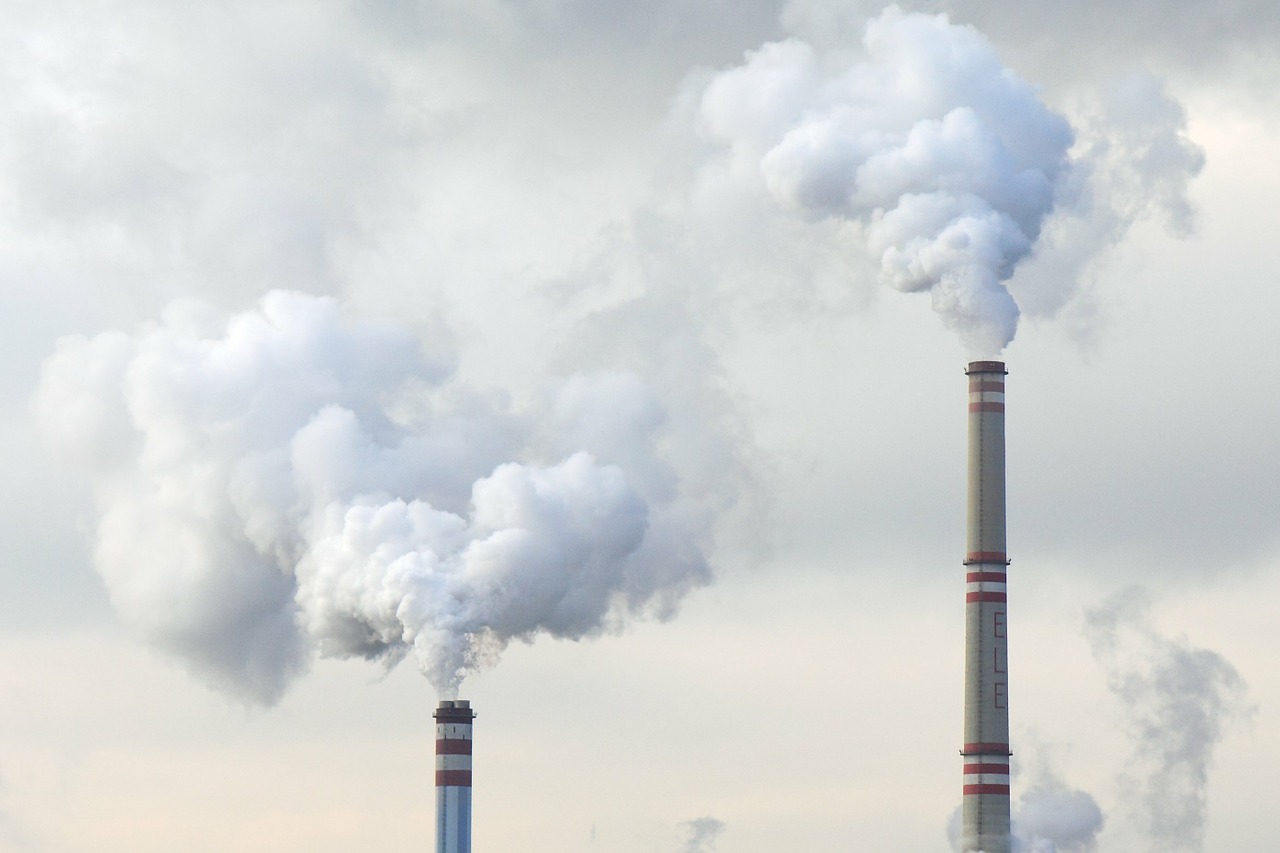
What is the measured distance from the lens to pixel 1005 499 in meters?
109

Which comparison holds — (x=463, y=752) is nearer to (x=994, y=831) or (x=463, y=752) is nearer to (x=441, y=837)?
(x=441, y=837)

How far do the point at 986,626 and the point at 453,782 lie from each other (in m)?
17.5

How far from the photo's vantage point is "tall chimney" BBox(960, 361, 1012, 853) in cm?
10862

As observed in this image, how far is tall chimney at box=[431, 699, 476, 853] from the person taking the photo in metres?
107

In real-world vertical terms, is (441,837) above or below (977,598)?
below

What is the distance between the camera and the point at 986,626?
4309 inches

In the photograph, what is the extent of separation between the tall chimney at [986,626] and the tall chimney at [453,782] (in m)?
15.8

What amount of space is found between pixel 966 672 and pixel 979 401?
8.63m

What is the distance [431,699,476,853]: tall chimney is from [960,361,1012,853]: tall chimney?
1576cm

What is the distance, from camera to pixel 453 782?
107625 mm

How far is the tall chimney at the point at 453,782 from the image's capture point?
352 ft

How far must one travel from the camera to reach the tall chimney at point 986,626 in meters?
109

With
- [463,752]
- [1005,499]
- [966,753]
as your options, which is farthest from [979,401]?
[463,752]

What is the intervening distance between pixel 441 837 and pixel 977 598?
1842 centimetres
